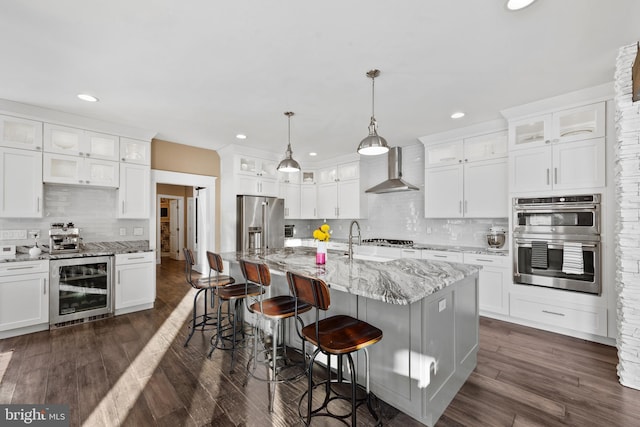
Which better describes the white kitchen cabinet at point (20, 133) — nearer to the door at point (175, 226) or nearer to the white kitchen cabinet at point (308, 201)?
the white kitchen cabinet at point (308, 201)

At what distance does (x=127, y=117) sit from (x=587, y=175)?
563 cm

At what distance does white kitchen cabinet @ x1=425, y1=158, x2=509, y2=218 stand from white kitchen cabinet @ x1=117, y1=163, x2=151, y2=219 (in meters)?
4.53

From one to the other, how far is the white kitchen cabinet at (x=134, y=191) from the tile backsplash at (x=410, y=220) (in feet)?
12.8

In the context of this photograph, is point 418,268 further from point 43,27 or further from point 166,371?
point 43,27

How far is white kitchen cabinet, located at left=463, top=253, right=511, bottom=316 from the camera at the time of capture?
3566mm

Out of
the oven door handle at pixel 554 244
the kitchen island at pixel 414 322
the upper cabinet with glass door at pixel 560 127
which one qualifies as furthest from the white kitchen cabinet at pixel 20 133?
the oven door handle at pixel 554 244

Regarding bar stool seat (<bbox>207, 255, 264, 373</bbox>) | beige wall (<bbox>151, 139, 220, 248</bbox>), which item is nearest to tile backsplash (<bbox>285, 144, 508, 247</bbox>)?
beige wall (<bbox>151, 139, 220, 248</bbox>)

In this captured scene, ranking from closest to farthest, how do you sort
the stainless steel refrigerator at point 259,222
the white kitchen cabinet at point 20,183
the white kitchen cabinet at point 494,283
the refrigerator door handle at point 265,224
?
1. the white kitchen cabinet at point 20,183
2. the white kitchen cabinet at point 494,283
3. the stainless steel refrigerator at point 259,222
4. the refrigerator door handle at point 265,224

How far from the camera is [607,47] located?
7.50 ft

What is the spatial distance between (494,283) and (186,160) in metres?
5.33

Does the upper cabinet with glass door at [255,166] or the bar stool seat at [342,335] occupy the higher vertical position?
the upper cabinet with glass door at [255,166]

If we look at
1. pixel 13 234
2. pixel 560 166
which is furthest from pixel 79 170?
pixel 560 166

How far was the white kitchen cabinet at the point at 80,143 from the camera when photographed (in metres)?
3.59

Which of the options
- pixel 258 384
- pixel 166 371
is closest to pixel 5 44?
pixel 166 371
